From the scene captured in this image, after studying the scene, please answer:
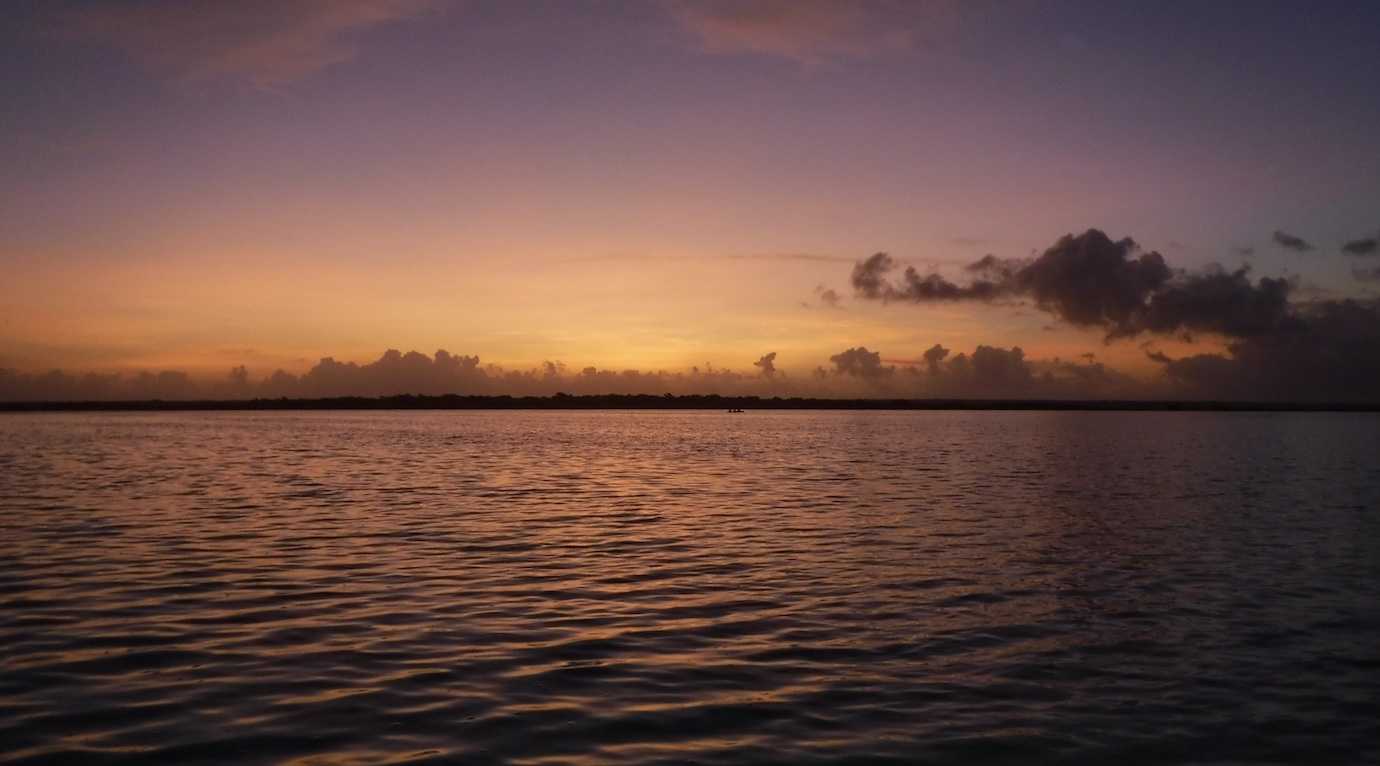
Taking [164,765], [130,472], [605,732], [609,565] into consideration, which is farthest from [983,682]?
[130,472]

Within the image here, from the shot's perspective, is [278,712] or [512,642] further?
[512,642]

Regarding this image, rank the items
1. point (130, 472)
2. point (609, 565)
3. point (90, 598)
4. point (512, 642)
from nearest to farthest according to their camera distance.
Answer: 1. point (512, 642)
2. point (90, 598)
3. point (609, 565)
4. point (130, 472)

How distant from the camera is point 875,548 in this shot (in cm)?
2684

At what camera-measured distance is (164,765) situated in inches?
411

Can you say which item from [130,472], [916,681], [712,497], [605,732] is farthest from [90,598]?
[130,472]

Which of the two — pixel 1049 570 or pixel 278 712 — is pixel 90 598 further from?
pixel 1049 570

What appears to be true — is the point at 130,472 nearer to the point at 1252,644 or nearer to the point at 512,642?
the point at 512,642

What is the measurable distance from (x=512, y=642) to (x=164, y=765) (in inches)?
238

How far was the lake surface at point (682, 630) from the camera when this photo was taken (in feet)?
37.9

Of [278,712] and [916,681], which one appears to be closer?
[278,712]

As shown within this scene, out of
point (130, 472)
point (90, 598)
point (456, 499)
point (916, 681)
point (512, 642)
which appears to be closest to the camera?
point (916, 681)

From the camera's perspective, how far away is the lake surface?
11.6 meters

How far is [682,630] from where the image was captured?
55.5 feet

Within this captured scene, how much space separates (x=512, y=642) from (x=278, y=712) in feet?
14.2
